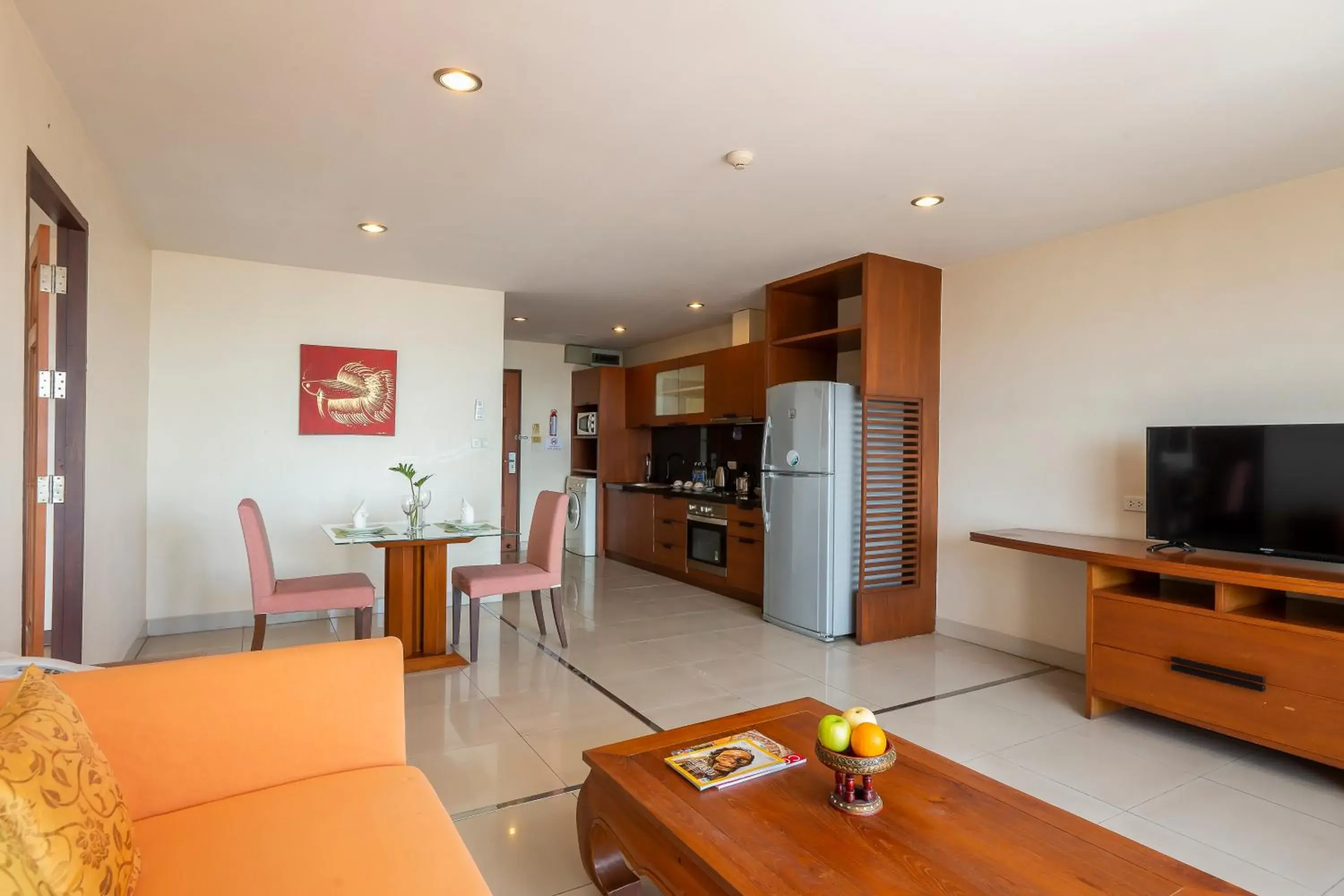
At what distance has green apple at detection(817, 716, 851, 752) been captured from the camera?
1.60 meters

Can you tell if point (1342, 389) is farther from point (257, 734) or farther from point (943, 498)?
point (257, 734)

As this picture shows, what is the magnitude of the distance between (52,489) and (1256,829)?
4604 mm

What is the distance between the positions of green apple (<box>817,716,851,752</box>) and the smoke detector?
7.40ft

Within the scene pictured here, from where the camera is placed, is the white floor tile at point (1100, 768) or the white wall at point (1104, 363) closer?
the white floor tile at point (1100, 768)

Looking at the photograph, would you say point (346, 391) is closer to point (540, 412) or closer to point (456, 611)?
point (456, 611)

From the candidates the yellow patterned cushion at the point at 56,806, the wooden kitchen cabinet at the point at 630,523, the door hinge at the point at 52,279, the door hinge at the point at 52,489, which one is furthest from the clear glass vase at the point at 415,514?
the wooden kitchen cabinet at the point at 630,523

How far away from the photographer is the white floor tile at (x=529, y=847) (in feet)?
6.44

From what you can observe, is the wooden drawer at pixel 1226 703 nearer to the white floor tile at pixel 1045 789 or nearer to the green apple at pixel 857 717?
the white floor tile at pixel 1045 789

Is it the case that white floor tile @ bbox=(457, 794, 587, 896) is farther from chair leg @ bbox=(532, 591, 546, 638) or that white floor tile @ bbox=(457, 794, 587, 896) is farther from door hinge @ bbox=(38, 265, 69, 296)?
door hinge @ bbox=(38, 265, 69, 296)

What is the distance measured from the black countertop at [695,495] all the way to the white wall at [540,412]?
0.99 m

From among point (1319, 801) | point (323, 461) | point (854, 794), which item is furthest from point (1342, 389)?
point (323, 461)

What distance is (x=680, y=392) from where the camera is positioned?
22.7 feet

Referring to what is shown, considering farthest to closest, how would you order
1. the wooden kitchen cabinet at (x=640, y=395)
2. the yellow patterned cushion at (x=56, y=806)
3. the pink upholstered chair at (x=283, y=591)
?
the wooden kitchen cabinet at (x=640, y=395) < the pink upholstered chair at (x=283, y=591) < the yellow patterned cushion at (x=56, y=806)

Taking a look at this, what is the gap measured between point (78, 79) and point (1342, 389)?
16.6 ft
